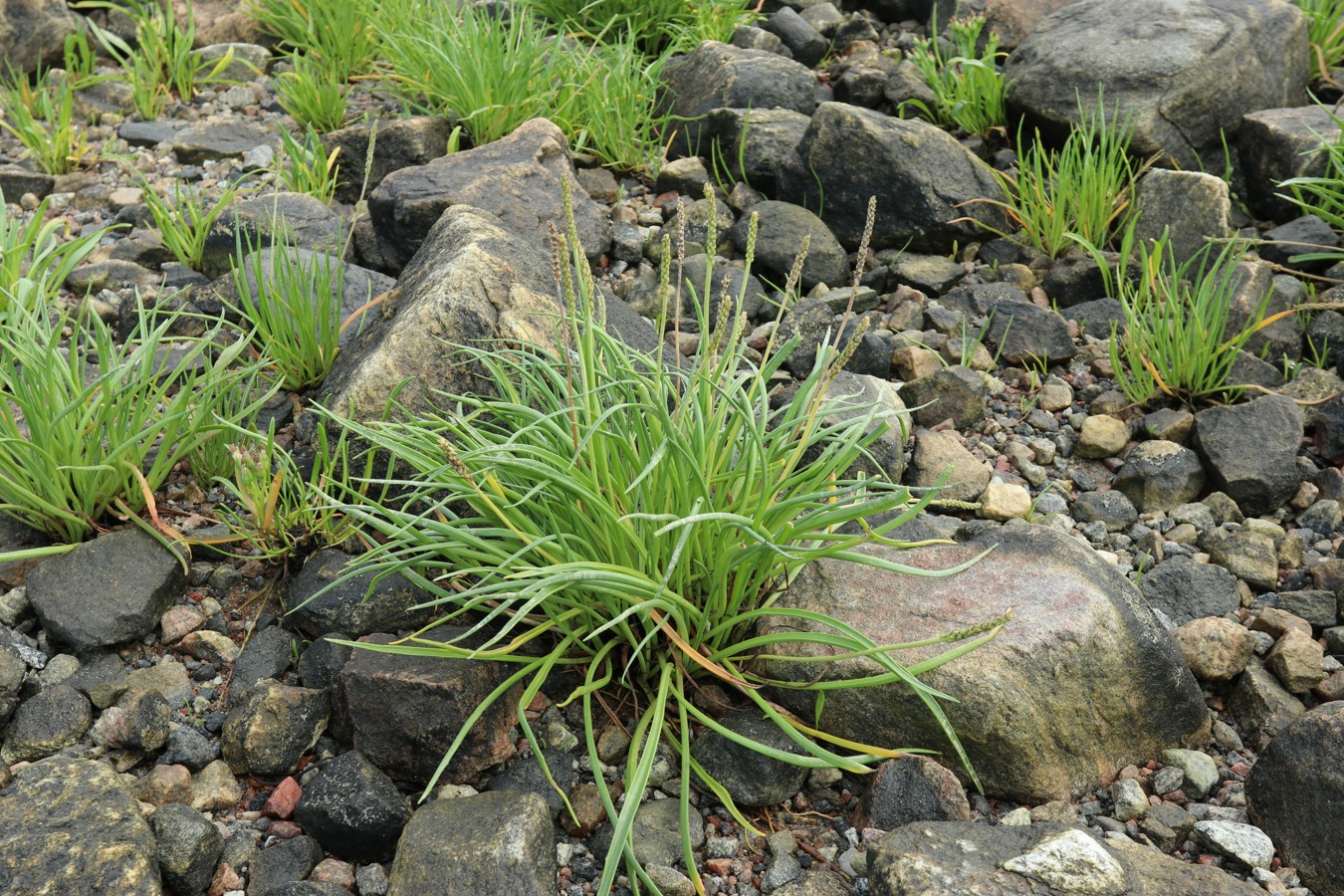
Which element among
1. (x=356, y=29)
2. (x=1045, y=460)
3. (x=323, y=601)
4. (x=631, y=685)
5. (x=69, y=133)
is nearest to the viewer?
(x=631, y=685)

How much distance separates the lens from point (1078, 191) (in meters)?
4.09

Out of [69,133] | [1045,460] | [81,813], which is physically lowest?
Answer: [1045,460]

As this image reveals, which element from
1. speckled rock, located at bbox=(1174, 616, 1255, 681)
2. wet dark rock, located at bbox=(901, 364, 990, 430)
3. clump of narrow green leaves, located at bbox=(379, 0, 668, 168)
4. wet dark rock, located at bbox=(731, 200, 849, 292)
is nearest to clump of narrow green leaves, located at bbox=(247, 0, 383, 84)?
clump of narrow green leaves, located at bbox=(379, 0, 668, 168)

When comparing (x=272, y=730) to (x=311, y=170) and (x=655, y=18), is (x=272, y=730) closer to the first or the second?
(x=311, y=170)

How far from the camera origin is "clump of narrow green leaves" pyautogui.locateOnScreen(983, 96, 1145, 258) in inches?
157

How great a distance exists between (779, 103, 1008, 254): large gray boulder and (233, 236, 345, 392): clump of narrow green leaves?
1.90m

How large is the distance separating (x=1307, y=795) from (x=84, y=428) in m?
2.82

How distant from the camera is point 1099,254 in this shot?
3.84m

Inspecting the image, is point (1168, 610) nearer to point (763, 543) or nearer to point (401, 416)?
point (763, 543)

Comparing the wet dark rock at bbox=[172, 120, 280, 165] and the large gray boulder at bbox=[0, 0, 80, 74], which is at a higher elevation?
the large gray boulder at bbox=[0, 0, 80, 74]

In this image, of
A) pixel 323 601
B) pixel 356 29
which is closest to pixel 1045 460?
pixel 323 601

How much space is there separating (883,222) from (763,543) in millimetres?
2435

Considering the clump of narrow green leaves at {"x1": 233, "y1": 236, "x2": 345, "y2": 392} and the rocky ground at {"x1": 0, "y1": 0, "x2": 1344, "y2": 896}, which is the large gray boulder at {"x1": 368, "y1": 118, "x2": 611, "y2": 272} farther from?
the clump of narrow green leaves at {"x1": 233, "y1": 236, "x2": 345, "y2": 392}

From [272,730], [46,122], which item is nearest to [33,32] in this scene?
[46,122]
